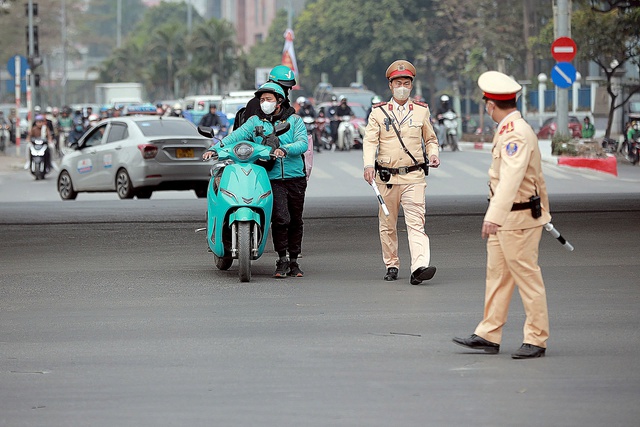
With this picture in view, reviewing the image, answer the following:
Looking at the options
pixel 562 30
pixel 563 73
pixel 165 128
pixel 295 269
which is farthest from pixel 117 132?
pixel 295 269

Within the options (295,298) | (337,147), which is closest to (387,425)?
(295,298)

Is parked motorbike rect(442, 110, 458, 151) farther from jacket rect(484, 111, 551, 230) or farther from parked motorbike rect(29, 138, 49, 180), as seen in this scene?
jacket rect(484, 111, 551, 230)

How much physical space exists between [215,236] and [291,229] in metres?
0.71

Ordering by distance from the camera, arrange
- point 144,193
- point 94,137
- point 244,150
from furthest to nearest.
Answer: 1. point 94,137
2. point 144,193
3. point 244,150

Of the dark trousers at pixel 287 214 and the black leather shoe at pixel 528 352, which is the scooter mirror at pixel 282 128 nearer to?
the dark trousers at pixel 287 214

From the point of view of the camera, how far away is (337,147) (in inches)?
1756

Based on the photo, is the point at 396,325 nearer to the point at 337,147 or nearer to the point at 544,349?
the point at 544,349

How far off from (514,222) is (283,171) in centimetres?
458

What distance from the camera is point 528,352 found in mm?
8383

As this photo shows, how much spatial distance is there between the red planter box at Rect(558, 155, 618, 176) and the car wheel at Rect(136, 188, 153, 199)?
1134cm

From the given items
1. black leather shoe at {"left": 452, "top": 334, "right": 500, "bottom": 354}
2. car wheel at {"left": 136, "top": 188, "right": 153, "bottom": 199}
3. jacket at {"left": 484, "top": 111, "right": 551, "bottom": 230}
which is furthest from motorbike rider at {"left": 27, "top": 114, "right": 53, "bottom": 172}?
jacket at {"left": 484, "top": 111, "right": 551, "bottom": 230}

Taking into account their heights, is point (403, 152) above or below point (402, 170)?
above

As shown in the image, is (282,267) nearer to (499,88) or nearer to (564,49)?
(499,88)

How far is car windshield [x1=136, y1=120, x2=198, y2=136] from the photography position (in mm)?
25312
